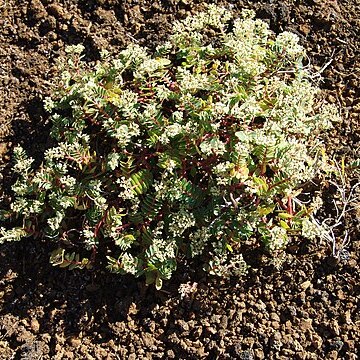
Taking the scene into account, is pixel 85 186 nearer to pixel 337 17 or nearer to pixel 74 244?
pixel 74 244

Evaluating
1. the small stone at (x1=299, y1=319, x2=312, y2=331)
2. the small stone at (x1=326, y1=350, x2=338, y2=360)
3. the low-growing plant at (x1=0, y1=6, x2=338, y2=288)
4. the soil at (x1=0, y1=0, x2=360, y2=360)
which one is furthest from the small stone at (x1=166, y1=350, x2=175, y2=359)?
the small stone at (x1=326, y1=350, x2=338, y2=360)

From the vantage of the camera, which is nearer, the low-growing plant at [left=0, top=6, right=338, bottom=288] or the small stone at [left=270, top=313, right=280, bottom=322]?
the low-growing plant at [left=0, top=6, right=338, bottom=288]

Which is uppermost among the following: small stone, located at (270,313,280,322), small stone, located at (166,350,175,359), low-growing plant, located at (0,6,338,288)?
low-growing plant, located at (0,6,338,288)

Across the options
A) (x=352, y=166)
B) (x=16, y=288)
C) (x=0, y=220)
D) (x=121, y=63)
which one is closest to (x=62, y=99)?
(x=121, y=63)

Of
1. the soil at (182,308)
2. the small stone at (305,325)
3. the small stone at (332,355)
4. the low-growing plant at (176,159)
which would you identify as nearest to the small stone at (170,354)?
the soil at (182,308)

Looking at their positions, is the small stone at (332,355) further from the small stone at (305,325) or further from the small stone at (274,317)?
the small stone at (274,317)

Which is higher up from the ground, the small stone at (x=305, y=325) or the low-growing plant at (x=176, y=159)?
the low-growing plant at (x=176, y=159)

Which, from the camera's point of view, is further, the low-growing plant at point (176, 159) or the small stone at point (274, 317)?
the small stone at point (274, 317)

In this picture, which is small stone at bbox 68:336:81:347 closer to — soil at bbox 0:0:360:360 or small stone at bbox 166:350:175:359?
soil at bbox 0:0:360:360

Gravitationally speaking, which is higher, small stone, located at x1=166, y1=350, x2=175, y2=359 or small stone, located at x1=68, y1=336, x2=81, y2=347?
small stone, located at x1=166, y1=350, x2=175, y2=359
